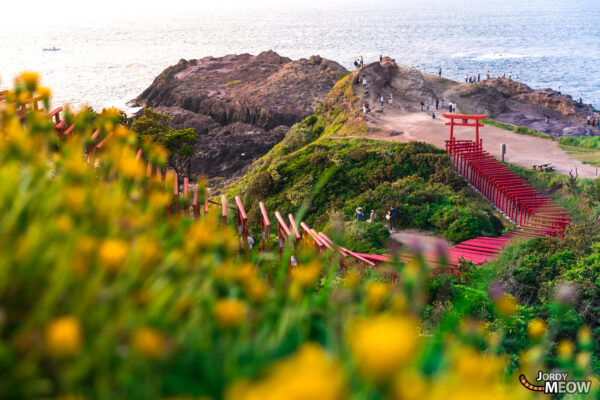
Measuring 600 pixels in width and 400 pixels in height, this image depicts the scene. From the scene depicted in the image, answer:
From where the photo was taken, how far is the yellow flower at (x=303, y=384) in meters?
0.94

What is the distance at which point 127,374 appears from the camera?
4.04 feet

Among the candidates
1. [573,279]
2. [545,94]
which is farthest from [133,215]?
[545,94]

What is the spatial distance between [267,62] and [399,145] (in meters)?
37.3

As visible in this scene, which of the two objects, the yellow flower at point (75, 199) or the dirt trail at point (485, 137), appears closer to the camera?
the yellow flower at point (75, 199)

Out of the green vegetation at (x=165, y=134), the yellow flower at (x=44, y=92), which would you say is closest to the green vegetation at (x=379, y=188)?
the green vegetation at (x=165, y=134)

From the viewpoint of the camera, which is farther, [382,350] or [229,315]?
[229,315]

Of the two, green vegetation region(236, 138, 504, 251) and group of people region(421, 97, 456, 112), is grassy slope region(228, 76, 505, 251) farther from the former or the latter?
group of people region(421, 97, 456, 112)

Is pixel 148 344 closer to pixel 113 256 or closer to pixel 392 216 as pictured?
pixel 113 256

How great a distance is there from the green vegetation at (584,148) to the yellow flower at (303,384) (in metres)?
20.5

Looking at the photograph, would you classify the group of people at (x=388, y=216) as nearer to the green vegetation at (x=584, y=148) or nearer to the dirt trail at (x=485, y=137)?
the dirt trail at (x=485, y=137)

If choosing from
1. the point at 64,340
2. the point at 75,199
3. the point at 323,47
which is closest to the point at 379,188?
the point at 75,199

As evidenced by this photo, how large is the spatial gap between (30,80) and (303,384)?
2.01 metres

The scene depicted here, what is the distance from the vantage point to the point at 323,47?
100m

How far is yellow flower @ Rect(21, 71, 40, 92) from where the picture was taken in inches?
92.1
